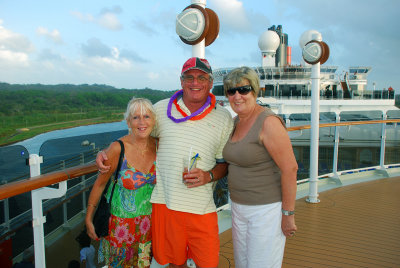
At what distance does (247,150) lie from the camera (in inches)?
67.6

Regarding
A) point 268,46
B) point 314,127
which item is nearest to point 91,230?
point 314,127

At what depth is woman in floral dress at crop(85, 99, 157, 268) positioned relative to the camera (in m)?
1.81

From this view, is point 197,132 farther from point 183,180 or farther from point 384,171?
point 384,171

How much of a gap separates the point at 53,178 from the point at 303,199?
376cm

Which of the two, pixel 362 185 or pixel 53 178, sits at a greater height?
pixel 53 178

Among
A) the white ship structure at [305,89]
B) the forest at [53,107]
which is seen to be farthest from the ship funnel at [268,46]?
the forest at [53,107]

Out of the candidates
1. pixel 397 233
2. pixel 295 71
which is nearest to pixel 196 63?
pixel 397 233

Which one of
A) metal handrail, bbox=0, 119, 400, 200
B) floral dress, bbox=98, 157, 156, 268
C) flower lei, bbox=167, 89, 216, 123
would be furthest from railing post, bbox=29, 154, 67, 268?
flower lei, bbox=167, 89, 216, 123

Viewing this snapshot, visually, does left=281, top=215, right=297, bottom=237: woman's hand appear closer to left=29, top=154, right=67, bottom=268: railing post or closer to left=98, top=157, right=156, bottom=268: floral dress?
left=98, top=157, right=156, bottom=268: floral dress

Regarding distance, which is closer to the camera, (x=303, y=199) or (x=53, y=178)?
(x=53, y=178)

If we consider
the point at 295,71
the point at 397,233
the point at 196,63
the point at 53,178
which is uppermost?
the point at 295,71

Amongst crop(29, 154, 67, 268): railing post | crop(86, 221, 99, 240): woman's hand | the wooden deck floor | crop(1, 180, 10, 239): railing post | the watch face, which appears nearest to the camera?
crop(29, 154, 67, 268): railing post

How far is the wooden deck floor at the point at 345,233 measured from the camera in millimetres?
2768

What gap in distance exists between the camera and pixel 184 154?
181 cm
